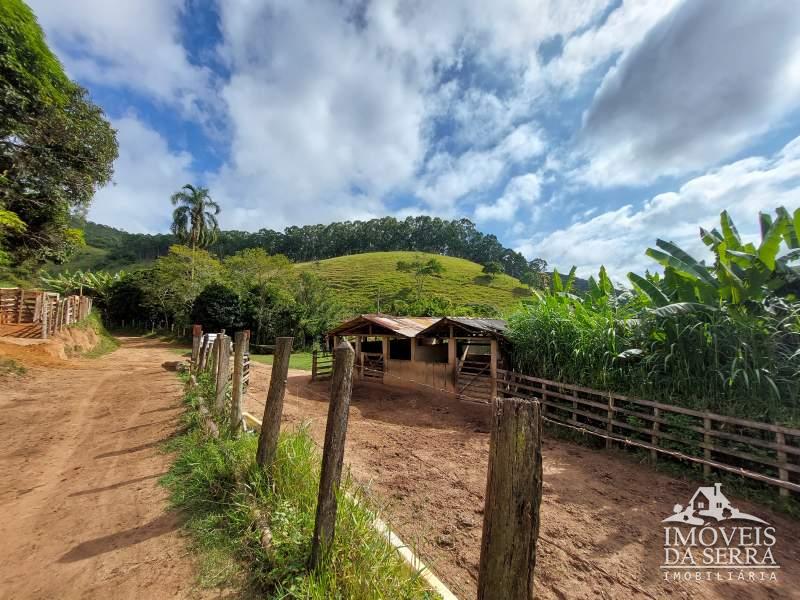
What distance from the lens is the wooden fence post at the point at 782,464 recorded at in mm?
4500

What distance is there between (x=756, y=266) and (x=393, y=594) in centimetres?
710

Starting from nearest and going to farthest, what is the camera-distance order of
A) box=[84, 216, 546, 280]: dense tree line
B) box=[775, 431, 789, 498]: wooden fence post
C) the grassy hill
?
box=[775, 431, 789, 498]: wooden fence post → the grassy hill → box=[84, 216, 546, 280]: dense tree line

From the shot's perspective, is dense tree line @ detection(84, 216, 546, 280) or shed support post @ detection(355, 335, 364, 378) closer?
shed support post @ detection(355, 335, 364, 378)

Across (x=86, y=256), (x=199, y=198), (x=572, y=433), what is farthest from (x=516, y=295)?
(x=86, y=256)

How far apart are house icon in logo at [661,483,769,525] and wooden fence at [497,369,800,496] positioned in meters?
0.41

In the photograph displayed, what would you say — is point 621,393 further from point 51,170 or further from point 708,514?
point 51,170

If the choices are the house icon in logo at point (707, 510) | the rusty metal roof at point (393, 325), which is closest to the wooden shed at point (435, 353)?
the rusty metal roof at point (393, 325)

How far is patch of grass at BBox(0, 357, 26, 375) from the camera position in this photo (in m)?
9.63

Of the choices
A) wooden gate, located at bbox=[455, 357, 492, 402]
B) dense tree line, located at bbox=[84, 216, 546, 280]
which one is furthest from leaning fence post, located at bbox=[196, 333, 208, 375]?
dense tree line, located at bbox=[84, 216, 546, 280]

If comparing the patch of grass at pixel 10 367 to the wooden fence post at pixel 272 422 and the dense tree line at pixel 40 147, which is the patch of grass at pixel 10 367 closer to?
the dense tree line at pixel 40 147

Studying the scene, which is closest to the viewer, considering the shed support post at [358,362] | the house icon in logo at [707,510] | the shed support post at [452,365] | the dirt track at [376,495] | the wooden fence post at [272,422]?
the dirt track at [376,495]

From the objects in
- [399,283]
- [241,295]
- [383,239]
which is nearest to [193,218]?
[241,295]

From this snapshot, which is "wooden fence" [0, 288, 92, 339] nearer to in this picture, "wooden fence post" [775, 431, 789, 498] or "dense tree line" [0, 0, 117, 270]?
"dense tree line" [0, 0, 117, 270]

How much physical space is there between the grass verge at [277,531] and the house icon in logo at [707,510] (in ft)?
13.6
